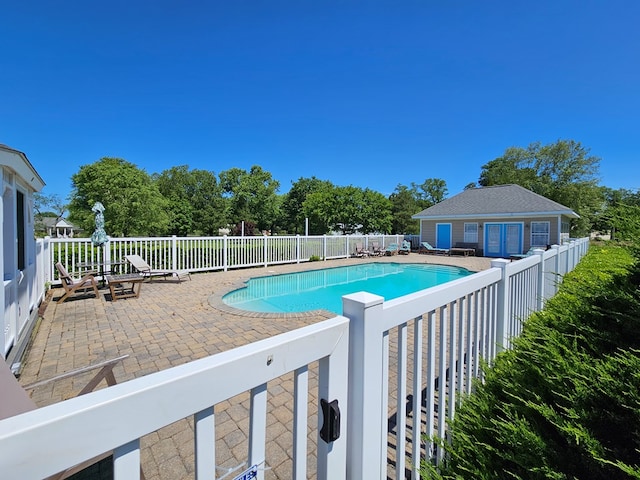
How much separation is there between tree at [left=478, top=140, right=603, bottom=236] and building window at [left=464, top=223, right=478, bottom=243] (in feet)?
41.8

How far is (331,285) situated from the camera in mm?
10641

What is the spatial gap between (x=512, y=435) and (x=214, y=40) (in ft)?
46.8

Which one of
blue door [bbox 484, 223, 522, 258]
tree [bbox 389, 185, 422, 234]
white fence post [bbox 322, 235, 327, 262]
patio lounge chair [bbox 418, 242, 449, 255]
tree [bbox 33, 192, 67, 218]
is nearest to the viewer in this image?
white fence post [bbox 322, 235, 327, 262]

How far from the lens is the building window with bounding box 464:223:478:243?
20.0 m

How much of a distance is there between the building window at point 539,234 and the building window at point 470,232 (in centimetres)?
316

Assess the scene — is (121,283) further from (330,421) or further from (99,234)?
(330,421)

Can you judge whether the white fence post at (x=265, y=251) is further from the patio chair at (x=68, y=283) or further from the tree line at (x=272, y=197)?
the tree line at (x=272, y=197)

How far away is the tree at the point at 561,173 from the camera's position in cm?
2764

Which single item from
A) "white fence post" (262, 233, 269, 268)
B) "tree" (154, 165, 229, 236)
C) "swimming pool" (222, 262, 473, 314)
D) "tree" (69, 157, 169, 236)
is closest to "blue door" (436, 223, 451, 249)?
"swimming pool" (222, 262, 473, 314)

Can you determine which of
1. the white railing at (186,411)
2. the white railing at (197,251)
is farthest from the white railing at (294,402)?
the white railing at (197,251)

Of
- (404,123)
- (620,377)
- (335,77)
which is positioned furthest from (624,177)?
(620,377)

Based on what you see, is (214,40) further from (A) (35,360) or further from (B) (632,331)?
(B) (632,331)

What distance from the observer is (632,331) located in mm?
1361

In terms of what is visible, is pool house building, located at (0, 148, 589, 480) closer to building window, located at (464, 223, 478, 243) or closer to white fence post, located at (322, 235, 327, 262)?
white fence post, located at (322, 235, 327, 262)
